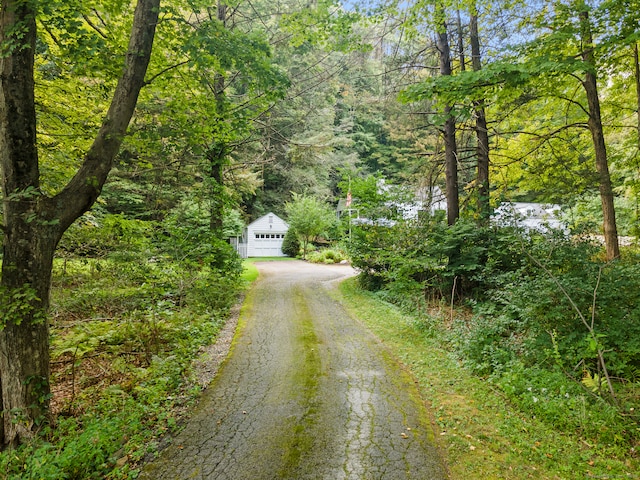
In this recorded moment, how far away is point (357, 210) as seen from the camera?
1209 cm

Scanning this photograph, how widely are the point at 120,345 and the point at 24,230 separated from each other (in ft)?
9.08

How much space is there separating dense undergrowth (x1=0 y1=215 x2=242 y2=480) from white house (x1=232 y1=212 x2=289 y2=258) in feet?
62.1

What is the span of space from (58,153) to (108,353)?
318 centimetres

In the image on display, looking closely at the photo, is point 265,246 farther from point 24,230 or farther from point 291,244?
point 24,230

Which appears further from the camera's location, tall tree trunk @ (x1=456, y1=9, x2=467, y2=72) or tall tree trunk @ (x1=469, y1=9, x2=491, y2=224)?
tall tree trunk @ (x1=456, y1=9, x2=467, y2=72)

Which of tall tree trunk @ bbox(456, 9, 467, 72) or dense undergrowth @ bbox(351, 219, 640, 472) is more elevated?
tall tree trunk @ bbox(456, 9, 467, 72)

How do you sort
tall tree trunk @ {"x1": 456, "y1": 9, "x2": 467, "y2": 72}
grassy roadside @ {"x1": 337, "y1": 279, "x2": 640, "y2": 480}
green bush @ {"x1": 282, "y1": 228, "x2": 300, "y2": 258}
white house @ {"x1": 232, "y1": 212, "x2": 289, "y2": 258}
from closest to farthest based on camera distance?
1. grassy roadside @ {"x1": 337, "y1": 279, "x2": 640, "y2": 480}
2. tall tree trunk @ {"x1": 456, "y1": 9, "x2": 467, "y2": 72}
3. green bush @ {"x1": 282, "y1": 228, "x2": 300, "y2": 258}
4. white house @ {"x1": 232, "y1": 212, "x2": 289, "y2": 258}

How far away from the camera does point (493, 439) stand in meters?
3.41

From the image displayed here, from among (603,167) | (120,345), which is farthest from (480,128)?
(120,345)

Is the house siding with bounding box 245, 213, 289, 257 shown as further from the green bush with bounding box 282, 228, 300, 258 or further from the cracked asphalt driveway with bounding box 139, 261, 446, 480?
the cracked asphalt driveway with bounding box 139, 261, 446, 480

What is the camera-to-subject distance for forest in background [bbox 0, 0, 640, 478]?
3742mm

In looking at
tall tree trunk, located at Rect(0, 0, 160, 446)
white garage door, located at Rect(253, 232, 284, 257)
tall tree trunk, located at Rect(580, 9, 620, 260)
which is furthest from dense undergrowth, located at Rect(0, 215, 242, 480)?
white garage door, located at Rect(253, 232, 284, 257)

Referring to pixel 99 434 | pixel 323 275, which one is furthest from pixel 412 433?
pixel 323 275

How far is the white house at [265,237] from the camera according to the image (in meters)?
28.0
